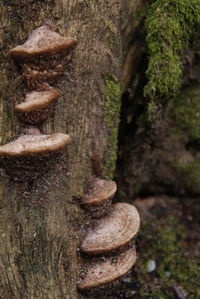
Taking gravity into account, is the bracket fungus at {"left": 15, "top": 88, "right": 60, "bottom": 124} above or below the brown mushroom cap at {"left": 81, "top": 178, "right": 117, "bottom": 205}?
above

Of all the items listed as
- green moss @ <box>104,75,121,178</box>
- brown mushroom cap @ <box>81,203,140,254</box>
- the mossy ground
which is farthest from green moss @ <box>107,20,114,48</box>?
the mossy ground

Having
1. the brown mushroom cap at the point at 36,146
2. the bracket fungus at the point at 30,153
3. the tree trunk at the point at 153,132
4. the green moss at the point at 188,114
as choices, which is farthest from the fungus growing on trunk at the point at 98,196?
the green moss at the point at 188,114

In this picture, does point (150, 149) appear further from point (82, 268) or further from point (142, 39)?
point (82, 268)

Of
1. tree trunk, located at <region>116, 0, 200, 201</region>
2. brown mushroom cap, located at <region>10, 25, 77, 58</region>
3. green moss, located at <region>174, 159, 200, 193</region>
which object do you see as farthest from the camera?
green moss, located at <region>174, 159, 200, 193</region>

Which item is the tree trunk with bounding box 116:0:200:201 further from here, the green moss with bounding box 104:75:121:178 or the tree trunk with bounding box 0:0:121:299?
the tree trunk with bounding box 0:0:121:299

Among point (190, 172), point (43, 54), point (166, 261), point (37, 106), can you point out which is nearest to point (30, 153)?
point (37, 106)

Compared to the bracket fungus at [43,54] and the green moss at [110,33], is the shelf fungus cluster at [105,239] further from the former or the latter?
the green moss at [110,33]
